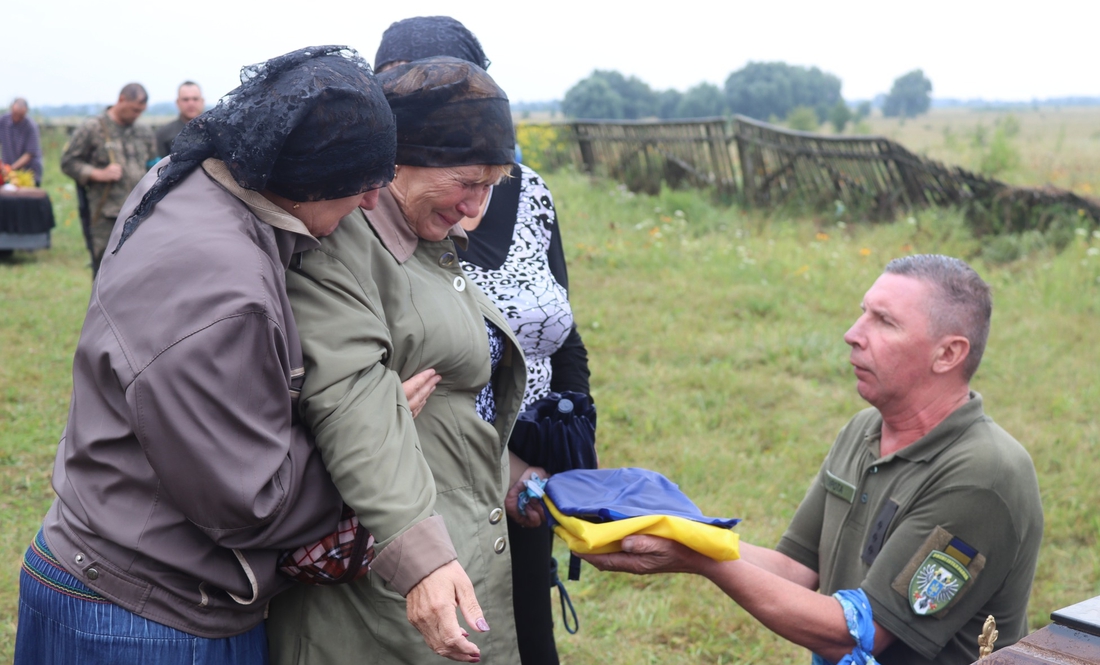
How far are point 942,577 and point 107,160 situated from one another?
7.56 metres

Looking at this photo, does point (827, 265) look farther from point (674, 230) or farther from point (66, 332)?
point (66, 332)

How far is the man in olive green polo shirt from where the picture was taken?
2041 millimetres

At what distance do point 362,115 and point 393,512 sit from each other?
602 millimetres

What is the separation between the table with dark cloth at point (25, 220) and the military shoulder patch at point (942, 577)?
946 cm

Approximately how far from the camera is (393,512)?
145cm

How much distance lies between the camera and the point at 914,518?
211 centimetres

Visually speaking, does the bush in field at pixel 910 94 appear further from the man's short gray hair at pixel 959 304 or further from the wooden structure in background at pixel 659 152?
the man's short gray hair at pixel 959 304

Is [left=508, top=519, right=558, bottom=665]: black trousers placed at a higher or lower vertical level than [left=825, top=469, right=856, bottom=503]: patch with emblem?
lower

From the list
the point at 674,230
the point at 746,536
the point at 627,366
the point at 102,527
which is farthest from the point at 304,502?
the point at 674,230

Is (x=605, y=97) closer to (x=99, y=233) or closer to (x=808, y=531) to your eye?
(x=99, y=233)

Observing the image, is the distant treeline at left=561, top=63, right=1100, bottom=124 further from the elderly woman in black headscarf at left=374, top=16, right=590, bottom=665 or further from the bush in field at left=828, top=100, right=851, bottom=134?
the elderly woman in black headscarf at left=374, top=16, right=590, bottom=665

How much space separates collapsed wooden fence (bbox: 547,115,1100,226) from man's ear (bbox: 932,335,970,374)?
7.02 meters

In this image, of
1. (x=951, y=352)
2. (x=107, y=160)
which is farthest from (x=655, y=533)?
(x=107, y=160)

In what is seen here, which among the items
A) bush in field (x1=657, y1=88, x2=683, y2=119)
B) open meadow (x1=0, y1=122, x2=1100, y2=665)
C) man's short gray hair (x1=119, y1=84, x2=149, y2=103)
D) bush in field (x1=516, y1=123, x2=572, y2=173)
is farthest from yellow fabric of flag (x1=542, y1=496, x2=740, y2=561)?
bush in field (x1=657, y1=88, x2=683, y2=119)
